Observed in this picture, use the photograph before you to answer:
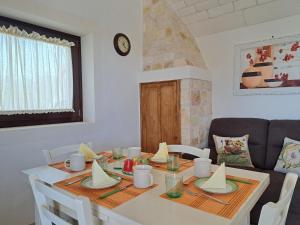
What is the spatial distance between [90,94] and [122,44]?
0.82 metres

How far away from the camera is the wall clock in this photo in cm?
277

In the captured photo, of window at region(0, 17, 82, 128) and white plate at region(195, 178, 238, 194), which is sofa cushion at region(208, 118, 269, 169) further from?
window at region(0, 17, 82, 128)

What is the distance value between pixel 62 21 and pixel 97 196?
1.84 meters

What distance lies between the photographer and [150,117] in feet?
9.91

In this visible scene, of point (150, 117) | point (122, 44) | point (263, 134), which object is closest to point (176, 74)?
point (150, 117)

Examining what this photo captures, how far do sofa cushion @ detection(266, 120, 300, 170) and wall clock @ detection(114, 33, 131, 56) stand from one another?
6.60 feet

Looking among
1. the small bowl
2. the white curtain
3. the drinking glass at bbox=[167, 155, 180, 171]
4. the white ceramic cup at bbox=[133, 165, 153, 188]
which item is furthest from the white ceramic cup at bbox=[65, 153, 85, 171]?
the small bowl

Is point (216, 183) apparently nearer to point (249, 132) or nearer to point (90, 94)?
point (249, 132)

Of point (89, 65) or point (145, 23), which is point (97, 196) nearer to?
point (89, 65)

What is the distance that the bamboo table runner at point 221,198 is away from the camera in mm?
880

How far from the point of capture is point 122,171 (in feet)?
4.46

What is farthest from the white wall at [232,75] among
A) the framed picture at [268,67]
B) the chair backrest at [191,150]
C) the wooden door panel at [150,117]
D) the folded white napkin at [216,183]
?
the folded white napkin at [216,183]

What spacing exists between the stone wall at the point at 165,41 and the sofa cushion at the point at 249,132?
0.86 metres

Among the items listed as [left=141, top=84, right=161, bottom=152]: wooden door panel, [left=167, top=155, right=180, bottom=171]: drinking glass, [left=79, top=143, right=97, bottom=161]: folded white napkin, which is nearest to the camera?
[left=167, top=155, right=180, bottom=171]: drinking glass
